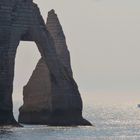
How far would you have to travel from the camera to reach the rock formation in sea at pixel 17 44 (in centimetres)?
16212

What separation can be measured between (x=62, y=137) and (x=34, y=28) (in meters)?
33.6

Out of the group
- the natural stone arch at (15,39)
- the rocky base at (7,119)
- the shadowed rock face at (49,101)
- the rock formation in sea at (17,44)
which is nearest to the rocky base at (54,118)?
the shadowed rock face at (49,101)

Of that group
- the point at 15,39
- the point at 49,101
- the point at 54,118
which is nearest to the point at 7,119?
the point at 54,118

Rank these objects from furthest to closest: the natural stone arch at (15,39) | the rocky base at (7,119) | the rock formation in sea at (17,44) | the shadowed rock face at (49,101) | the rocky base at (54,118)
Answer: the shadowed rock face at (49,101) → the rocky base at (54,118) → the rock formation in sea at (17,44) → the natural stone arch at (15,39) → the rocky base at (7,119)

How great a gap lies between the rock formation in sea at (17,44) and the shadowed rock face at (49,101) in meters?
0.15

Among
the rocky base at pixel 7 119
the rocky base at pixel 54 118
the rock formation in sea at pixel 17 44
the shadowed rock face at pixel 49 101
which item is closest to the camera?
the rocky base at pixel 7 119

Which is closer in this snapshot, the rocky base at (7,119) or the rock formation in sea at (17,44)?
the rocky base at (7,119)

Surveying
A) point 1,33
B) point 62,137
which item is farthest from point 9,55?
point 62,137

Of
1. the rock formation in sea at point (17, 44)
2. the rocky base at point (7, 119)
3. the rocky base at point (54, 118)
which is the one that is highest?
the rock formation in sea at point (17, 44)

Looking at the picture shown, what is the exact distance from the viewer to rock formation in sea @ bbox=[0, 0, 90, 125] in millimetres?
162125

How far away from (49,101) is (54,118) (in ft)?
13.0

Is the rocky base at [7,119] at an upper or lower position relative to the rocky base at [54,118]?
upper

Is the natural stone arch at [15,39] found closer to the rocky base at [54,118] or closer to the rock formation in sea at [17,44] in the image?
the rock formation in sea at [17,44]

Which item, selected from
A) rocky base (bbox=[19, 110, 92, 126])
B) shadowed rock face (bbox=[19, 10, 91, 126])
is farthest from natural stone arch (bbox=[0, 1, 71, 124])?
rocky base (bbox=[19, 110, 92, 126])
